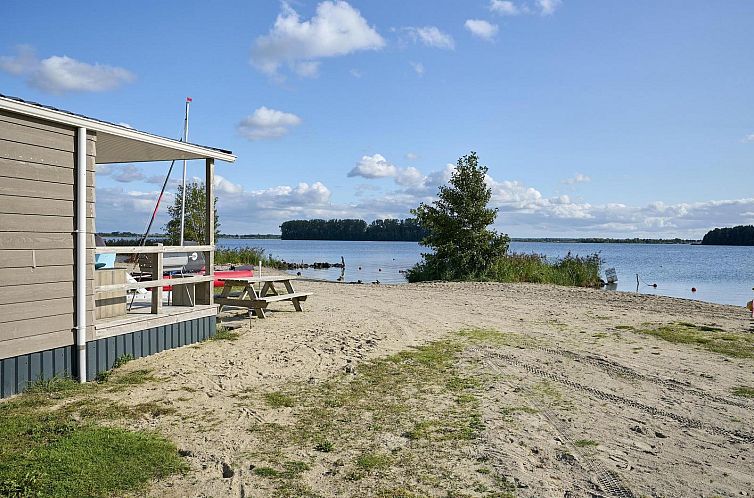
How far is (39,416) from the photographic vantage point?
4.75 metres

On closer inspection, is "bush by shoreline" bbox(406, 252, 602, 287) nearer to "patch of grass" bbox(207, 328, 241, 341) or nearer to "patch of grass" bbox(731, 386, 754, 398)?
A: "patch of grass" bbox(207, 328, 241, 341)

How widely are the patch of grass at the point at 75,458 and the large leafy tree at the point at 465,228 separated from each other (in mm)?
16123

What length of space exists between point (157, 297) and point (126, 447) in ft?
12.1

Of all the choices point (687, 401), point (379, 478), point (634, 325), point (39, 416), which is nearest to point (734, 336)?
point (634, 325)

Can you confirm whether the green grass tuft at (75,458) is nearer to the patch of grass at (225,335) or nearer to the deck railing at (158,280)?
the deck railing at (158,280)

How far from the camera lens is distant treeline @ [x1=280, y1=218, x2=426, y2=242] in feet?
336

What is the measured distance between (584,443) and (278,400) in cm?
282

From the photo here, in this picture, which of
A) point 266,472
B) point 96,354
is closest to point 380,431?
point 266,472

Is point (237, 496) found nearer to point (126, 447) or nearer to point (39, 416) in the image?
point (126, 447)

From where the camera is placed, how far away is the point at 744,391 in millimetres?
5738

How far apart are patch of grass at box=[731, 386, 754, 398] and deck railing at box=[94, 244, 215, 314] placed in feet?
22.2

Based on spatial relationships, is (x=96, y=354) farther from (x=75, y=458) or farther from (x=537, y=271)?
(x=537, y=271)

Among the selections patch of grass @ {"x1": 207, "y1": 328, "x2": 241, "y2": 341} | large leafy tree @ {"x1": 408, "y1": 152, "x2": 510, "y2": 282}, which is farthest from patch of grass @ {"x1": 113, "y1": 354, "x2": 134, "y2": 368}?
large leafy tree @ {"x1": 408, "y1": 152, "x2": 510, "y2": 282}

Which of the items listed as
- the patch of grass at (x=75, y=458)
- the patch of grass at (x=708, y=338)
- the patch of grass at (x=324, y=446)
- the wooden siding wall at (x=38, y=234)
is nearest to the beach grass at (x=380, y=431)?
the patch of grass at (x=324, y=446)
